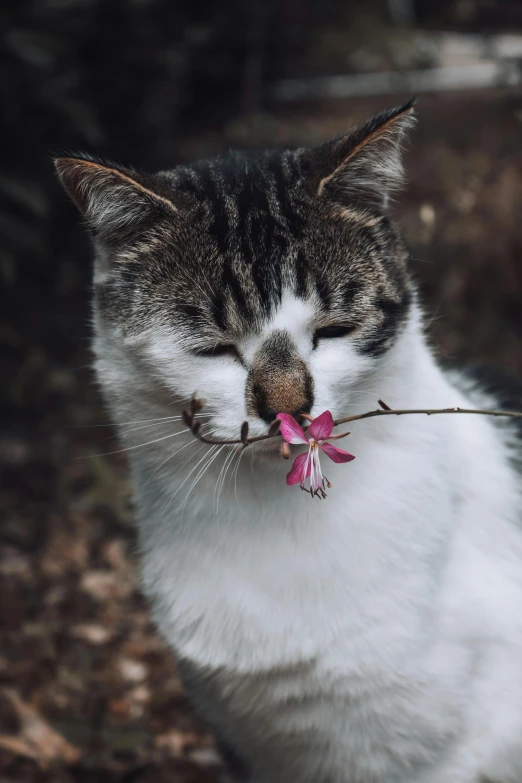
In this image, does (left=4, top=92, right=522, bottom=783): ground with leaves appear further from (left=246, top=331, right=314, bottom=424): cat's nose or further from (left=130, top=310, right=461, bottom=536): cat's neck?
(left=246, top=331, right=314, bottom=424): cat's nose

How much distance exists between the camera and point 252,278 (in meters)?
1.85

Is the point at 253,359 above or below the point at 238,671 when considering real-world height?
above

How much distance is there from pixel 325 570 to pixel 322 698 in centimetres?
31

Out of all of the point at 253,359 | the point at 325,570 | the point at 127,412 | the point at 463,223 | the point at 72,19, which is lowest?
the point at 325,570

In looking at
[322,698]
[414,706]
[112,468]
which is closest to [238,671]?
[322,698]

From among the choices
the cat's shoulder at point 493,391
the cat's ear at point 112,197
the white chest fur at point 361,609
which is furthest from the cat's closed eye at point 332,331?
the cat's shoulder at point 493,391

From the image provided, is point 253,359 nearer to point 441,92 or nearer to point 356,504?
point 356,504

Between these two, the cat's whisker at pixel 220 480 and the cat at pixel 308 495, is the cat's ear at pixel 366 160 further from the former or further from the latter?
the cat's whisker at pixel 220 480

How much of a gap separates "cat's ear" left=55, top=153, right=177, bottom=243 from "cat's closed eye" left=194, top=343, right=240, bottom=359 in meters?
0.34

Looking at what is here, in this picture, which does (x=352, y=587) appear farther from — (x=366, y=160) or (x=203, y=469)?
(x=366, y=160)

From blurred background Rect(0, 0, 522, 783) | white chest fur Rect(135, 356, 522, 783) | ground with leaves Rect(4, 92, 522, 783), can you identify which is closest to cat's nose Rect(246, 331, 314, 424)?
white chest fur Rect(135, 356, 522, 783)

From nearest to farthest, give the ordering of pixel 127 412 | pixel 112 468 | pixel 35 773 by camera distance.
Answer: pixel 127 412
pixel 35 773
pixel 112 468

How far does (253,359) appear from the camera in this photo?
5.88 feet

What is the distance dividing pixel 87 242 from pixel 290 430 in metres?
3.91
